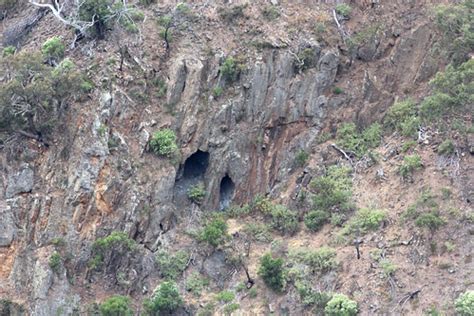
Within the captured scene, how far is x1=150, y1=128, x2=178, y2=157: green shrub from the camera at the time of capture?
4153 cm

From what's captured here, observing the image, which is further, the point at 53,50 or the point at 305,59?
the point at 305,59

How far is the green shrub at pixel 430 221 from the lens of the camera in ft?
120

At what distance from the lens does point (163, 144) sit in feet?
136

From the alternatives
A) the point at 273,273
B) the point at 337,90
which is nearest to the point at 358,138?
the point at 337,90

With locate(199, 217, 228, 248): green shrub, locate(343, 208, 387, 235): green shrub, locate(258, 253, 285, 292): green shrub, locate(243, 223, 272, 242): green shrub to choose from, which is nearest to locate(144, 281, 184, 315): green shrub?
locate(199, 217, 228, 248): green shrub

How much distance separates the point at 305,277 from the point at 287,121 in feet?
30.6

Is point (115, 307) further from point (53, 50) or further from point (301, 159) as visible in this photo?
point (53, 50)

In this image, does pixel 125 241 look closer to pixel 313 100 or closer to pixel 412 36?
pixel 313 100

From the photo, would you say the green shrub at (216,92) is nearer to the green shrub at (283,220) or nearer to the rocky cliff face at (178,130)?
the rocky cliff face at (178,130)

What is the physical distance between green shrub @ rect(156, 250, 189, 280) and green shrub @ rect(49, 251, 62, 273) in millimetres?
4473

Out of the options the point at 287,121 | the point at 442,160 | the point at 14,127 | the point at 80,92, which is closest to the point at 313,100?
the point at 287,121

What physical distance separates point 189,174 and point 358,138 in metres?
8.37

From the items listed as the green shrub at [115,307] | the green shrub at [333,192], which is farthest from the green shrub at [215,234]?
the green shrub at [115,307]

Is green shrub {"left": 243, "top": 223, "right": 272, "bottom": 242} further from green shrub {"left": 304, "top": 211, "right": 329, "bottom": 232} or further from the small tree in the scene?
the small tree
